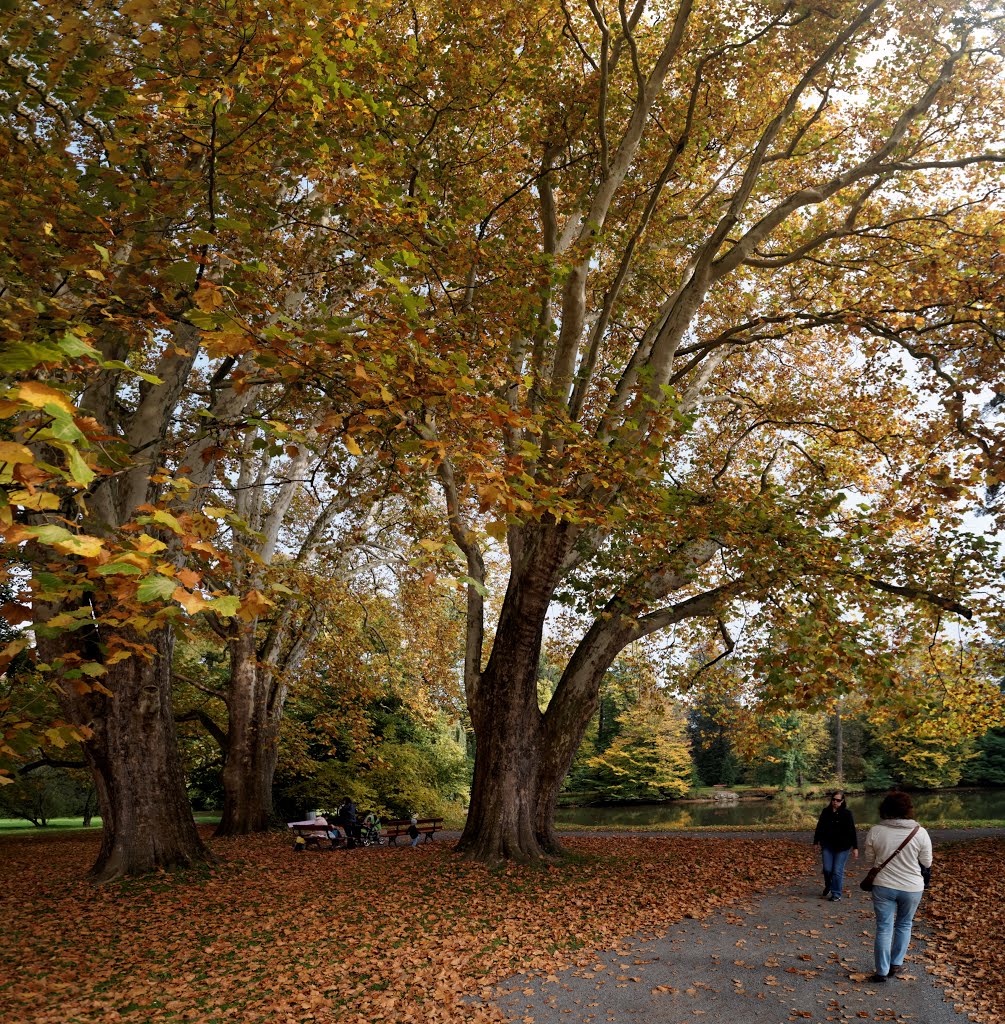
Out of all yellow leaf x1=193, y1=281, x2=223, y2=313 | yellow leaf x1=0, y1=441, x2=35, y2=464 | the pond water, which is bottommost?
the pond water

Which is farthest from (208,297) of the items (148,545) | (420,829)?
(420,829)

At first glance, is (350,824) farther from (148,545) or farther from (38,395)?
(38,395)

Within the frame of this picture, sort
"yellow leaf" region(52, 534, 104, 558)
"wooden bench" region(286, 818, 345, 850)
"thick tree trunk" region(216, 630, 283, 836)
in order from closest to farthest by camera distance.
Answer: "yellow leaf" region(52, 534, 104, 558) < "wooden bench" region(286, 818, 345, 850) < "thick tree trunk" region(216, 630, 283, 836)

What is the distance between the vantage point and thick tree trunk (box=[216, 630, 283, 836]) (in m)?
15.6

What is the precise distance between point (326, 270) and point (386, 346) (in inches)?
251

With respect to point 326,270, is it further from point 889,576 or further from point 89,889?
point 889,576

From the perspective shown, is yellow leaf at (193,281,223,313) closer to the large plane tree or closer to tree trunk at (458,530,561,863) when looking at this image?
the large plane tree

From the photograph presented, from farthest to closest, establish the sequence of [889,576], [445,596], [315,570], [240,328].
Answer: [445,596], [315,570], [889,576], [240,328]

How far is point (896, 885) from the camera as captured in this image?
5406 mm

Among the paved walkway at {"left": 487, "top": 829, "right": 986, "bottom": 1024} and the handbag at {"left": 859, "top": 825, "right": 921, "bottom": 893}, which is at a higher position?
the handbag at {"left": 859, "top": 825, "right": 921, "bottom": 893}

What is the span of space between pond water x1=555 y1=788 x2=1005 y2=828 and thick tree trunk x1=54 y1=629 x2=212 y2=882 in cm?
1727

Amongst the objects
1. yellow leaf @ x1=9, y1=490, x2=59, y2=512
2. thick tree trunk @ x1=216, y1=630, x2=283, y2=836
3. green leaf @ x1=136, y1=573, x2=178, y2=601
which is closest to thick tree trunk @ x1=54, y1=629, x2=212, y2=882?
thick tree trunk @ x1=216, y1=630, x2=283, y2=836

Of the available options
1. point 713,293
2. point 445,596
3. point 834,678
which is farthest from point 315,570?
point 834,678

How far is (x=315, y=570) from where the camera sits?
17219 millimetres
